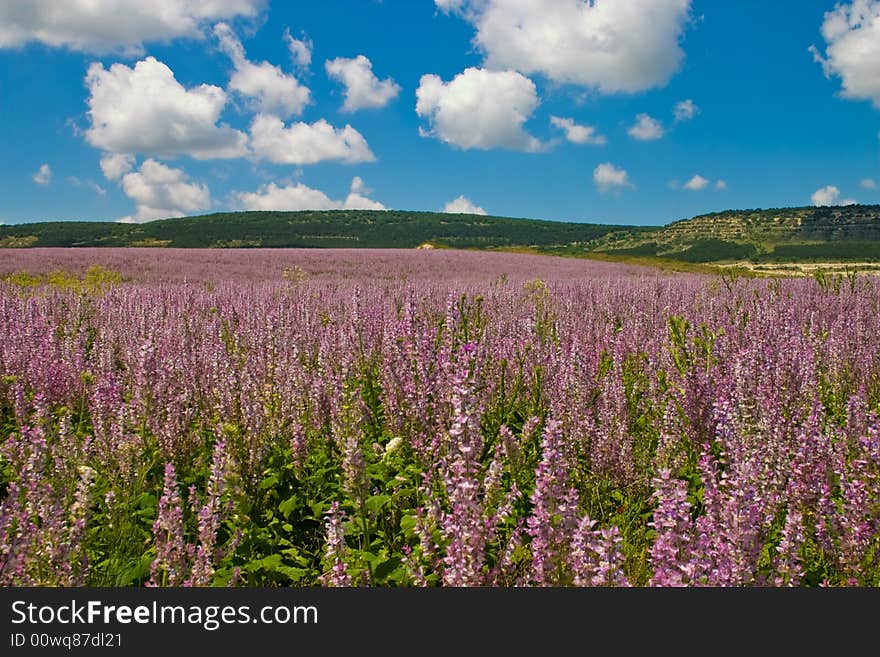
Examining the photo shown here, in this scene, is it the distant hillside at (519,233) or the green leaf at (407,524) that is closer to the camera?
the green leaf at (407,524)

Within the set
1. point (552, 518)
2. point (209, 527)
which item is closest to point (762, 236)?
point (552, 518)

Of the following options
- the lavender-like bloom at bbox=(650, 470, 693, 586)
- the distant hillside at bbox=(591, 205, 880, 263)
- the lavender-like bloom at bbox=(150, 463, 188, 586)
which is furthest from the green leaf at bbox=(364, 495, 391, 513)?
the distant hillside at bbox=(591, 205, 880, 263)

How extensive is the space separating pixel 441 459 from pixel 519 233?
16942cm

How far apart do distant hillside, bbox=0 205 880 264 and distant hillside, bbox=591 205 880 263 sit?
0.23 metres

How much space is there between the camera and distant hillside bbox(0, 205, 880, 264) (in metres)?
113

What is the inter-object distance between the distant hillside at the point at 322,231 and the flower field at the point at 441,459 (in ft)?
319

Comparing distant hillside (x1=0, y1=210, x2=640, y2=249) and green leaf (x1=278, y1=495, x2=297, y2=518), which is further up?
distant hillside (x1=0, y1=210, x2=640, y2=249)

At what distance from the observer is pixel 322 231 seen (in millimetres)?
152125

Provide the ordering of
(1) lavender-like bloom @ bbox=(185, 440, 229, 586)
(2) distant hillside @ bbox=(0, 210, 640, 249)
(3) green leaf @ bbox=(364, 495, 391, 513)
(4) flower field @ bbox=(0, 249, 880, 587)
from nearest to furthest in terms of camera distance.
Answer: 1. (4) flower field @ bbox=(0, 249, 880, 587)
2. (1) lavender-like bloom @ bbox=(185, 440, 229, 586)
3. (3) green leaf @ bbox=(364, 495, 391, 513)
4. (2) distant hillside @ bbox=(0, 210, 640, 249)

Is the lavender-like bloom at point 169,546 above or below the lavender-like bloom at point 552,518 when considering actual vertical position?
below

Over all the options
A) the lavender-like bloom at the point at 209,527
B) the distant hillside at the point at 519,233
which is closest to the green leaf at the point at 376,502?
the lavender-like bloom at the point at 209,527

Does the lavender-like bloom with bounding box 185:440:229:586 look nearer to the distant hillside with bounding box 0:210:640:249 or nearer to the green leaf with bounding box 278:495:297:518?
the green leaf with bounding box 278:495:297:518

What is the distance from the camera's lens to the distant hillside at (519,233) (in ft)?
372

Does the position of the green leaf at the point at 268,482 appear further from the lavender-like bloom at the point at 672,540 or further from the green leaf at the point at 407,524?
the lavender-like bloom at the point at 672,540
